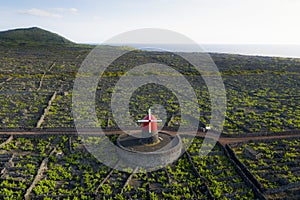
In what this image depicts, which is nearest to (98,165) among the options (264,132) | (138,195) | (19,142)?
(138,195)

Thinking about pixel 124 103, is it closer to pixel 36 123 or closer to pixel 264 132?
pixel 36 123

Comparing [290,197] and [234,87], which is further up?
[234,87]

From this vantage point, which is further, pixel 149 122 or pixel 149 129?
pixel 149 129

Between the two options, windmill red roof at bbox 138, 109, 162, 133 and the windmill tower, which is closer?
windmill red roof at bbox 138, 109, 162, 133

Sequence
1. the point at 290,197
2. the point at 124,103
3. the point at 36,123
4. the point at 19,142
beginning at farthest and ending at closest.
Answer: the point at 124,103 → the point at 36,123 → the point at 19,142 → the point at 290,197

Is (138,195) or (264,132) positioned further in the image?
(264,132)

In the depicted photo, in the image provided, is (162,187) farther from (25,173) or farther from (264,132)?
(264,132)

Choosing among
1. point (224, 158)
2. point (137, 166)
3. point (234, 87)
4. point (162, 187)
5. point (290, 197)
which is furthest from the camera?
point (234, 87)

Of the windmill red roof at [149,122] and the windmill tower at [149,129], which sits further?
the windmill tower at [149,129]

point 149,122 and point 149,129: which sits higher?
point 149,122
